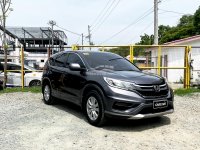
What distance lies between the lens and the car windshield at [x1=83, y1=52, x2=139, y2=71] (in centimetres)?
732

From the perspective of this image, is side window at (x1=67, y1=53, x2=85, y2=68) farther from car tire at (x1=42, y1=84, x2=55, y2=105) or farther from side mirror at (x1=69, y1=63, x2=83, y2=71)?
car tire at (x1=42, y1=84, x2=55, y2=105)

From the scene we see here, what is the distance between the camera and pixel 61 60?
856 centimetres

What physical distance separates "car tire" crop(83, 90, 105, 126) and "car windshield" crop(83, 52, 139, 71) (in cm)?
84

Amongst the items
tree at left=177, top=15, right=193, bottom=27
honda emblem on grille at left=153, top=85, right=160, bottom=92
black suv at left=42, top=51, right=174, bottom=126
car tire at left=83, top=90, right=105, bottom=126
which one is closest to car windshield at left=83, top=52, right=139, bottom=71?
black suv at left=42, top=51, right=174, bottom=126

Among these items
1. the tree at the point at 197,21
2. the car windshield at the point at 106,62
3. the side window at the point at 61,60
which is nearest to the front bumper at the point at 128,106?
the car windshield at the point at 106,62

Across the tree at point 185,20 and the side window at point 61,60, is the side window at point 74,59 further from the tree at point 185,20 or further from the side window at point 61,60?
the tree at point 185,20

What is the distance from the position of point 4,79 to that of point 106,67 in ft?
24.2

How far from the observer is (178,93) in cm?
1159

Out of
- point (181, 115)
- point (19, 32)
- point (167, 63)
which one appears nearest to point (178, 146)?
point (181, 115)

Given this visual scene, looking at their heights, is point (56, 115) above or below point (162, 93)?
below

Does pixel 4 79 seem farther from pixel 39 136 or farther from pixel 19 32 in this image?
pixel 19 32

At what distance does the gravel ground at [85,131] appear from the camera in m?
5.38

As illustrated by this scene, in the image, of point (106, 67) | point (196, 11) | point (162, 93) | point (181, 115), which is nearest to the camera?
point (162, 93)

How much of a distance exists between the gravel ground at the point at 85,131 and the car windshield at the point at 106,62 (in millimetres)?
1345
